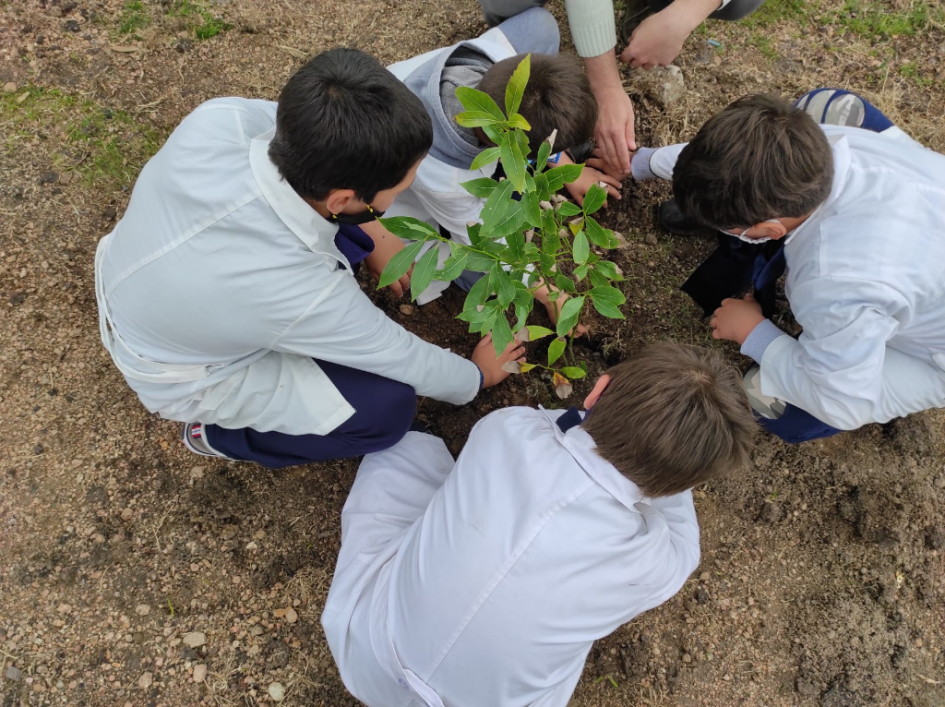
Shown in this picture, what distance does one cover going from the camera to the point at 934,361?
1.75m

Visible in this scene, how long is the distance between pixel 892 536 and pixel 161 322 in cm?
236

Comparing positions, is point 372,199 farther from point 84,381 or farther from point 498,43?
point 84,381

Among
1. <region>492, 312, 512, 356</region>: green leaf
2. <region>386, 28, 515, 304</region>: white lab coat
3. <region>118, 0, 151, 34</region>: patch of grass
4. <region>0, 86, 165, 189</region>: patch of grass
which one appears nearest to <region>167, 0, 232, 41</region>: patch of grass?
<region>118, 0, 151, 34</region>: patch of grass

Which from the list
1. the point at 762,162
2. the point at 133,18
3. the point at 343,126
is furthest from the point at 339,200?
the point at 133,18

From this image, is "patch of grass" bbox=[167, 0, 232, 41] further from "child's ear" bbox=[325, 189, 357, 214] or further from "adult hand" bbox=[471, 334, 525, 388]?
"adult hand" bbox=[471, 334, 525, 388]

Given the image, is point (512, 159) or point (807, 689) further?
point (807, 689)

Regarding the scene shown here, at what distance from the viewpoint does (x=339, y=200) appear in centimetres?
141

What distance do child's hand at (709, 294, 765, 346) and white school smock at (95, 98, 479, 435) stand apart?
108cm

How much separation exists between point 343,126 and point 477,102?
0.35m

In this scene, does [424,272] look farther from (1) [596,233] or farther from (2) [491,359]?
(2) [491,359]

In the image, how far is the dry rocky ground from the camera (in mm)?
1956

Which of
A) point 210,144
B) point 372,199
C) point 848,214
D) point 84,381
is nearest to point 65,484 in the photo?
point 84,381

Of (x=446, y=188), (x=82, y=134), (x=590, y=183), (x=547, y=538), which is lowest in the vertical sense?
(x=547, y=538)

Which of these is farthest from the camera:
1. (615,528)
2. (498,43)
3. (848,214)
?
(498,43)
